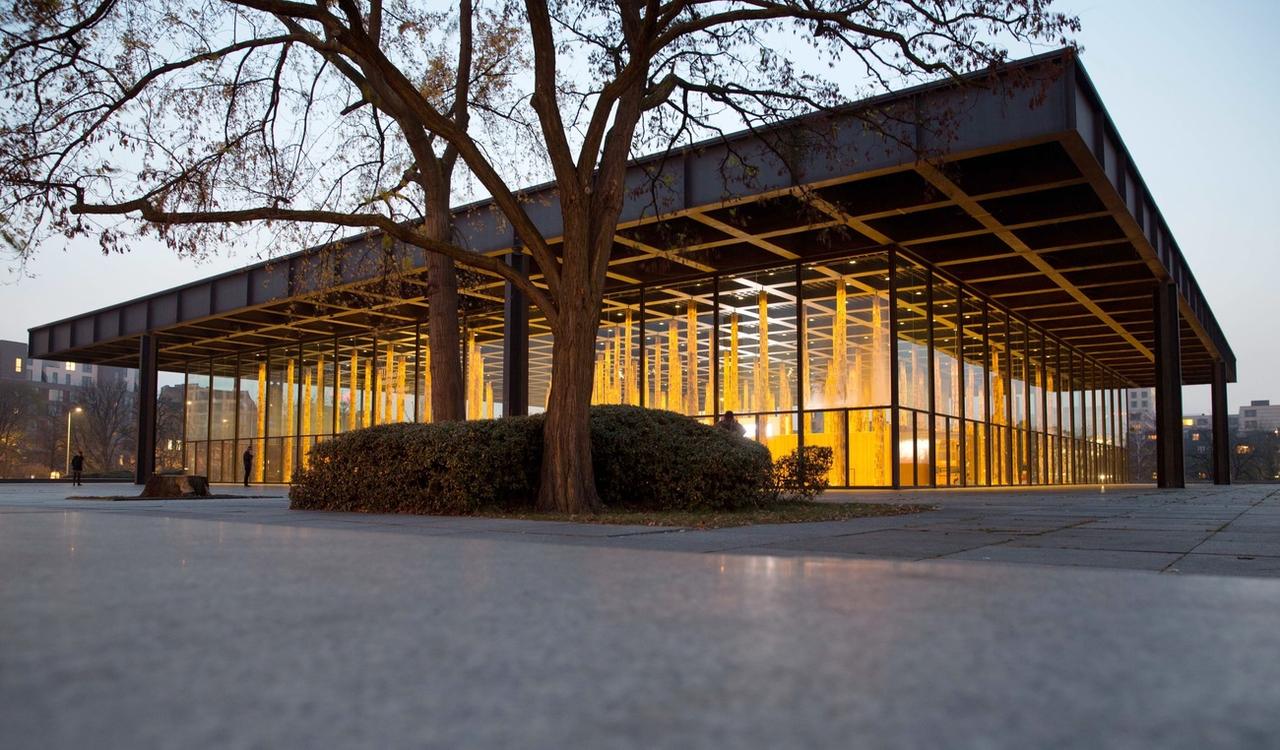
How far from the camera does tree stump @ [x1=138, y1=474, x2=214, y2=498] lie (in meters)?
16.4

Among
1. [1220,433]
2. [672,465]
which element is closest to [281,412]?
[672,465]

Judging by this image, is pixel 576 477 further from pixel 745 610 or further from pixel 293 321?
pixel 293 321

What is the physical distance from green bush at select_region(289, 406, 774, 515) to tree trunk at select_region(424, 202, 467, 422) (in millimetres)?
1573

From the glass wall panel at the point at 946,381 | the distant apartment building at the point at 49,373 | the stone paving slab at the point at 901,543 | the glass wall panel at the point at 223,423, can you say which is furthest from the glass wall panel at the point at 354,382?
the distant apartment building at the point at 49,373

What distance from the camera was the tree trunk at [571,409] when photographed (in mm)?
10039

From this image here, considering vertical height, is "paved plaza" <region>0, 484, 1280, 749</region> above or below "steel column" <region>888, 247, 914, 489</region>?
below

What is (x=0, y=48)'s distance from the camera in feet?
36.3

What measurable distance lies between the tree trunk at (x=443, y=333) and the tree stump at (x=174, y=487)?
6.25m

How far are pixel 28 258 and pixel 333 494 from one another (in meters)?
4.95

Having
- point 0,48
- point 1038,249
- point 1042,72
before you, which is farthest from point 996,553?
point 1038,249

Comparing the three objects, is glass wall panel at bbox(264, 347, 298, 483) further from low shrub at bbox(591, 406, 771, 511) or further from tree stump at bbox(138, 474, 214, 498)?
low shrub at bbox(591, 406, 771, 511)

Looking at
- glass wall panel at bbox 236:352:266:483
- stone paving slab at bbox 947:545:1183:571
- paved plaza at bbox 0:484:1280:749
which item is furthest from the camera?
glass wall panel at bbox 236:352:266:483

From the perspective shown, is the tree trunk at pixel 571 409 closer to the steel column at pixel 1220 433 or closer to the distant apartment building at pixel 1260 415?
the steel column at pixel 1220 433

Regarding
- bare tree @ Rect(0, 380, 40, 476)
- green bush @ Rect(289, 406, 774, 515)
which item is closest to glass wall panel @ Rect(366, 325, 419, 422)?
green bush @ Rect(289, 406, 774, 515)
